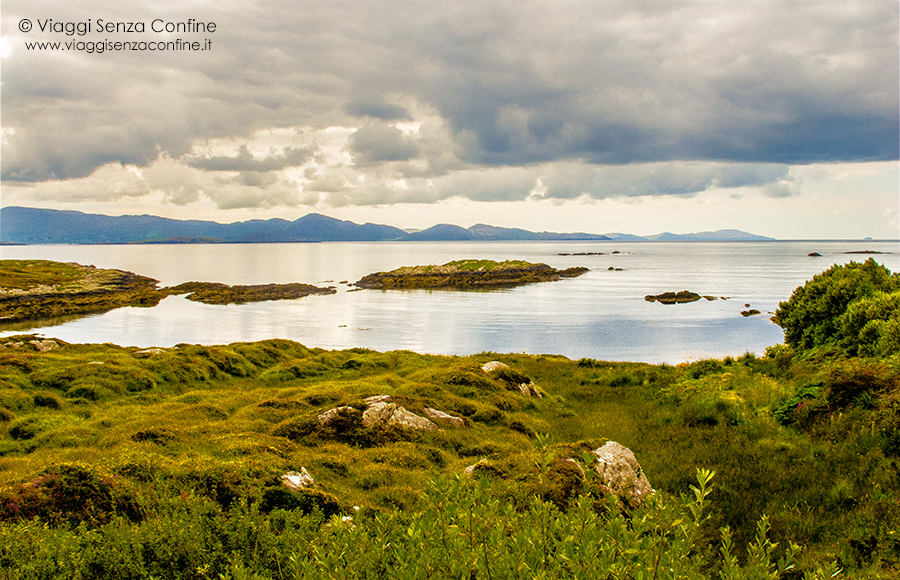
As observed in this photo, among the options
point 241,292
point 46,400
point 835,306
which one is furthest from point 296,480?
point 241,292

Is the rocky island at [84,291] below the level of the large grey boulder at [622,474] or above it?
below

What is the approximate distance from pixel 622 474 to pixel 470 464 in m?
A: 3.59

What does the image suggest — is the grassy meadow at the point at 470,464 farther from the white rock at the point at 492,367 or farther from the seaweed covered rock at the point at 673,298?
the seaweed covered rock at the point at 673,298

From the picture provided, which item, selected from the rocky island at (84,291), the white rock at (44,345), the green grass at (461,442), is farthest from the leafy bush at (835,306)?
the rocky island at (84,291)

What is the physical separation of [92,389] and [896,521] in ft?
82.9

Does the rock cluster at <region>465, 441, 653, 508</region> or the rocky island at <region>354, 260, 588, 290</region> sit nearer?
the rock cluster at <region>465, 441, 653, 508</region>

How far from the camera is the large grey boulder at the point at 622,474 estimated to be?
9.53 m

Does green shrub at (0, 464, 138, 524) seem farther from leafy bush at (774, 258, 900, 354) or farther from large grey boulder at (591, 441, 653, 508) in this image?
leafy bush at (774, 258, 900, 354)

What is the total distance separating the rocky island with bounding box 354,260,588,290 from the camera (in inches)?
4818

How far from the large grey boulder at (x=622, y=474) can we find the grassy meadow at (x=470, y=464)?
56 centimetres

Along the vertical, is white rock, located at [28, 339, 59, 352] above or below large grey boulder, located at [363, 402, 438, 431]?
below

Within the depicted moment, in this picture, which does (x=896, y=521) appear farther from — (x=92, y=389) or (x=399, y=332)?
(x=399, y=332)

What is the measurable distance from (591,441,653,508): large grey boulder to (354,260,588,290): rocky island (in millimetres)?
106647

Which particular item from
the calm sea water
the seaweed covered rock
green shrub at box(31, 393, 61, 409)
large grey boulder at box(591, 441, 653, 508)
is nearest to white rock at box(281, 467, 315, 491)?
large grey boulder at box(591, 441, 653, 508)
